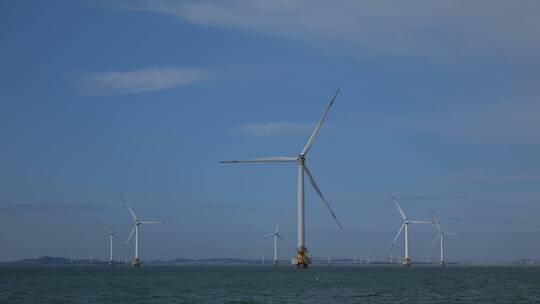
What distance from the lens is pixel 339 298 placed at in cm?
8000

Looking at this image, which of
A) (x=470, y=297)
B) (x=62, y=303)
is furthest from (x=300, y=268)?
(x=62, y=303)

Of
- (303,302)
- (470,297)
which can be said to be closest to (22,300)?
(303,302)

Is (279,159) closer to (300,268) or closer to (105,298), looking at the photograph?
(300,268)

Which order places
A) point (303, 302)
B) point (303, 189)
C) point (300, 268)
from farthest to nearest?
point (300, 268)
point (303, 189)
point (303, 302)

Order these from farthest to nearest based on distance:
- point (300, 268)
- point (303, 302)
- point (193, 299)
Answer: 1. point (300, 268)
2. point (193, 299)
3. point (303, 302)

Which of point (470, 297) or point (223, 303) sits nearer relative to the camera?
point (223, 303)

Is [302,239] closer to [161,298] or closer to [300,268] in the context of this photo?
[300,268]

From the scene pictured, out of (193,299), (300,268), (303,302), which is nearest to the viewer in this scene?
(303,302)

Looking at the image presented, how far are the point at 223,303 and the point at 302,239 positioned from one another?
85.0 m

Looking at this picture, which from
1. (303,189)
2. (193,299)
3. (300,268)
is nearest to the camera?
(193,299)

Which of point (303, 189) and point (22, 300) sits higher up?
point (303, 189)

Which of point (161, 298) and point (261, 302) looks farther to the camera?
point (161, 298)

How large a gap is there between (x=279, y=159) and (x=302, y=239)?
17205mm

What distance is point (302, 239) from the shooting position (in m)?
158
